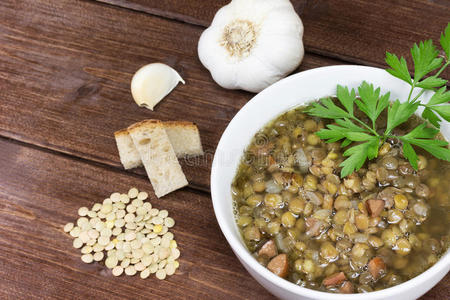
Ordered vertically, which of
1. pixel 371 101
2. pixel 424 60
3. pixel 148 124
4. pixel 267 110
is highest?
pixel 424 60

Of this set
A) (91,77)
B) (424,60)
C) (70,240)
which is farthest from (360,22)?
(70,240)

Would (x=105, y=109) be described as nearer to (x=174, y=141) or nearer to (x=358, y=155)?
(x=174, y=141)

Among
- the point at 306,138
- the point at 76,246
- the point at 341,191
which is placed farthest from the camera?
the point at 76,246

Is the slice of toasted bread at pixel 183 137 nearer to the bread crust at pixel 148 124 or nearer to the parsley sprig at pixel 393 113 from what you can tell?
the bread crust at pixel 148 124

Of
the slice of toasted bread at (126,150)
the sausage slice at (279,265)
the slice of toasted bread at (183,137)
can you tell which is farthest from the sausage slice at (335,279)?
the slice of toasted bread at (126,150)

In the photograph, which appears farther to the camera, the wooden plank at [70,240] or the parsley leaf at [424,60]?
the wooden plank at [70,240]

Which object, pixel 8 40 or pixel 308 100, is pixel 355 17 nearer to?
pixel 308 100

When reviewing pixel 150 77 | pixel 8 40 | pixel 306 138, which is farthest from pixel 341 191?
pixel 8 40
